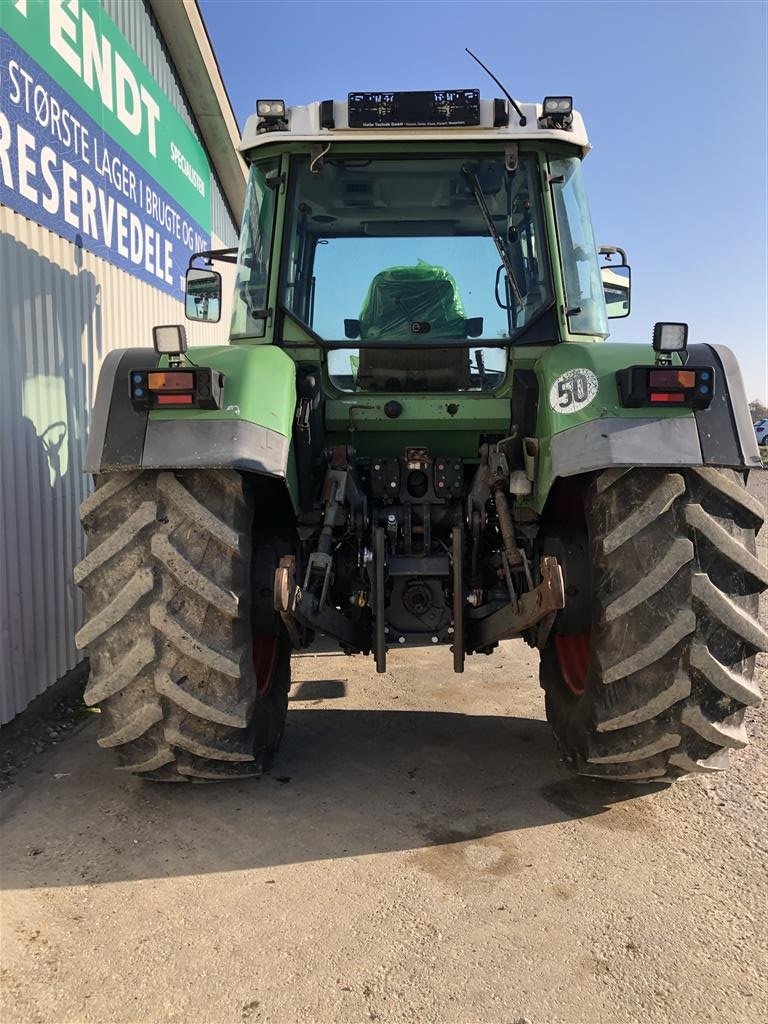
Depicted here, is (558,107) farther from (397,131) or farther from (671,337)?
(671,337)

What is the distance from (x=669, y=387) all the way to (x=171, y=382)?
5.86ft

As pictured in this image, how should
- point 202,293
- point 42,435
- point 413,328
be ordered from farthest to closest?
point 42,435 < point 202,293 < point 413,328

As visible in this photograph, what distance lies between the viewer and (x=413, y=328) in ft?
12.4

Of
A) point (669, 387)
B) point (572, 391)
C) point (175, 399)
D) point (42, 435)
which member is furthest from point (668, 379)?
point (42, 435)

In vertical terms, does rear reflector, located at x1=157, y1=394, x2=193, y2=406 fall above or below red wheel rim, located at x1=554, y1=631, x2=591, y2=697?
above

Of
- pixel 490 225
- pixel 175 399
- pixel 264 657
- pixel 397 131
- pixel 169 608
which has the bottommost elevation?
pixel 264 657

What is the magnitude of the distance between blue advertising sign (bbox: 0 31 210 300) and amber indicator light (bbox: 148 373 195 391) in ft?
5.56

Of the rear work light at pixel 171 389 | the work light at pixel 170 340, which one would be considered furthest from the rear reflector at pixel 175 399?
the work light at pixel 170 340

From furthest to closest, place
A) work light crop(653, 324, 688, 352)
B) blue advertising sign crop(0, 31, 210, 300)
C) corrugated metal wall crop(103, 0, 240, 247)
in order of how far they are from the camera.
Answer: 1. corrugated metal wall crop(103, 0, 240, 247)
2. blue advertising sign crop(0, 31, 210, 300)
3. work light crop(653, 324, 688, 352)

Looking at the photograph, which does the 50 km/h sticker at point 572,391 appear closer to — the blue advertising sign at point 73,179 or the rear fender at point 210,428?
the rear fender at point 210,428

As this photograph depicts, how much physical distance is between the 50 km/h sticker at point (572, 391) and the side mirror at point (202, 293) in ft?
6.53

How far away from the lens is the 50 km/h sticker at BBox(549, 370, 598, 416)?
305cm

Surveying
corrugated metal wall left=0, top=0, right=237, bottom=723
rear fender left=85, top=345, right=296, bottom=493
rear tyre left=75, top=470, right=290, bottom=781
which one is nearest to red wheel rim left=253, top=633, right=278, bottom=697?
rear tyre left=75, top=470, right=290, bottom=781

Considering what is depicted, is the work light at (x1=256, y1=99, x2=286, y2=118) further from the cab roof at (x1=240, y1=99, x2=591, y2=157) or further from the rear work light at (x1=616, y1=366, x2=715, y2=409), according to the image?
the rear work light at (x1=616, y1=366, x2=715, y2=409)
